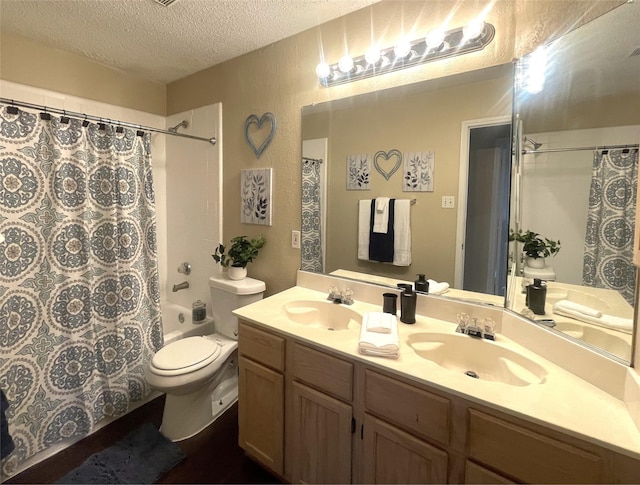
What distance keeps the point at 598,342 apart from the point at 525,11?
49.3 inches

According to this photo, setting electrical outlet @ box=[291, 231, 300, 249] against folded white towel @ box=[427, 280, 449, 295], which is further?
electrical outlet @ box=[291, 231, 300, 249]

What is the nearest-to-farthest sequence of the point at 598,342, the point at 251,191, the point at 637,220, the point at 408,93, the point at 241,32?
the point at 637,220
the point at 598,342
the point at 408,93
the point at 241,32
the point at 251,191

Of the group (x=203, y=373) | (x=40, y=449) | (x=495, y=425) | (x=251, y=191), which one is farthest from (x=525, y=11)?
(x=40, y=449)

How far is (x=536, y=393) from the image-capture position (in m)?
0.88

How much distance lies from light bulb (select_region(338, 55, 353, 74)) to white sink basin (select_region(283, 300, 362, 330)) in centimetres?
123

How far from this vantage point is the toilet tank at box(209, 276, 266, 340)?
1906 mm

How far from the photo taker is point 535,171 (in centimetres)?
117

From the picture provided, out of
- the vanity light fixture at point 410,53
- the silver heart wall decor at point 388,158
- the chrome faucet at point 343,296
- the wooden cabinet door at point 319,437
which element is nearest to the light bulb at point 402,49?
the vanity light fixture at point 410,53

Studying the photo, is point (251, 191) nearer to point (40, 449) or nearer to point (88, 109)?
point (88, 109)

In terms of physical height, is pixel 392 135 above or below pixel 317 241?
above

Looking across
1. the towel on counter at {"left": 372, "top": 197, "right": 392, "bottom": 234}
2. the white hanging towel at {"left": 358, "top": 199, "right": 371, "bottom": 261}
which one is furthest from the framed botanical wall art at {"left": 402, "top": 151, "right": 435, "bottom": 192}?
the white hanging towel at {"left": 358, "top": 199, "right": 371, "bottom": 261}

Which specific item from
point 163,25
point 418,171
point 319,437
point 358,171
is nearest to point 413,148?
point 418,171

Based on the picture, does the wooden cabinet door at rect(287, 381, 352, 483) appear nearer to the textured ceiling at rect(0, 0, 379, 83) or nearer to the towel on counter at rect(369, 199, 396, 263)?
the towel on counter at rect(369, 199, 396, 263)

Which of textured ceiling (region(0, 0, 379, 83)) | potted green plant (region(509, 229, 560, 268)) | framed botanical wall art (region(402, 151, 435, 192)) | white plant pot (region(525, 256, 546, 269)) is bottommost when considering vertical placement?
white plant pot (region(525, 256, 546, 269))
